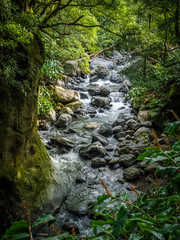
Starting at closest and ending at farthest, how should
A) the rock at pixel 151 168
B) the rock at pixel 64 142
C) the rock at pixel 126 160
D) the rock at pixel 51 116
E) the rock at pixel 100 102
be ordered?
1. the rock at pixel 151 168
2. the rock at pixel 126 160
3. the rock at pixel 64 142
4. the rock at pixel 51 116
5. the rock at pixel 100 102

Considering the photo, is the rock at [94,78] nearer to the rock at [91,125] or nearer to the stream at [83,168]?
the stream at [83,168]

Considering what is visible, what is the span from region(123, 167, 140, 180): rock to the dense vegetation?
34.0 inches

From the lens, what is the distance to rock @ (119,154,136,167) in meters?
5.56

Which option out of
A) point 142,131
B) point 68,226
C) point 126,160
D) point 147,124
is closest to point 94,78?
point 147,124

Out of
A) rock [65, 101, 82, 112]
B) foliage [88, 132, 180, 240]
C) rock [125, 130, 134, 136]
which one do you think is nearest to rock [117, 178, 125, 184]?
rock [125, 130, 134, 136]

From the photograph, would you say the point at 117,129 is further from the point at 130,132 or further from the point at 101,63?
the point at 101,63

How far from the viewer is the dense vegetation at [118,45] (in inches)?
44.8

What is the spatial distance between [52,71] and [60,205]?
14.8 feet

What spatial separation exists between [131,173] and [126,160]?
25.6 inches

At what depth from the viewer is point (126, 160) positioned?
18.4ft

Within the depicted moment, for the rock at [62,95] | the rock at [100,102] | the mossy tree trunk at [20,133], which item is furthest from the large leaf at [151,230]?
the rock at [100,102]

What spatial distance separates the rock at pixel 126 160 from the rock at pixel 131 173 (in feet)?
1.22

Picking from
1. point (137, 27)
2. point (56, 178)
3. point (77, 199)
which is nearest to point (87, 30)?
point (137, 27)

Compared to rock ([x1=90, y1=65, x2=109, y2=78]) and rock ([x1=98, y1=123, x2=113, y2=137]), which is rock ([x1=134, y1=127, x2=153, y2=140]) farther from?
rock ([x1=90, y1=65, x2=109, y2=78])
